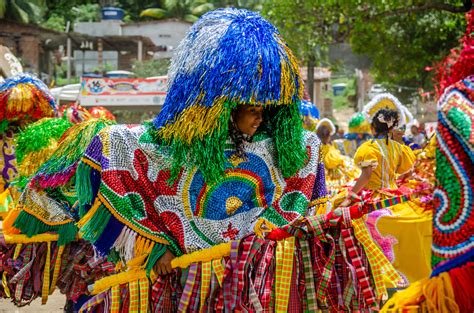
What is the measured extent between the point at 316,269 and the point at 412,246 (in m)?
2.82

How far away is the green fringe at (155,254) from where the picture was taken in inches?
161

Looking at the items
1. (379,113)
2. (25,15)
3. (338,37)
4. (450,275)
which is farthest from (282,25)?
(25,15)

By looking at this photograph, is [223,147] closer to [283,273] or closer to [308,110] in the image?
[283,273]

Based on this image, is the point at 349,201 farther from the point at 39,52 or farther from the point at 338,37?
the point at 39,52

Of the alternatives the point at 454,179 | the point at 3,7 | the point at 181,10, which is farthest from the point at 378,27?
the point at 181,10

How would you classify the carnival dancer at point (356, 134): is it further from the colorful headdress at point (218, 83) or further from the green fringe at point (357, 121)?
the colorful headdress at point (218, 83)

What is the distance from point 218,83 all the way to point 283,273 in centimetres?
93

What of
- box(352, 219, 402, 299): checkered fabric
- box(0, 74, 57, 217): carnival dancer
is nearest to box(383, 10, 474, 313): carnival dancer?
box(352, 219, 402, 299): checkered fabric

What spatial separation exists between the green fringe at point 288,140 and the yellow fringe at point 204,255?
49 centimetres

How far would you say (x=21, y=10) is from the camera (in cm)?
4262

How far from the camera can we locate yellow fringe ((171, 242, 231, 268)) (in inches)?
156

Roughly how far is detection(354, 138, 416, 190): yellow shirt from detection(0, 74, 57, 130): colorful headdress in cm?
261

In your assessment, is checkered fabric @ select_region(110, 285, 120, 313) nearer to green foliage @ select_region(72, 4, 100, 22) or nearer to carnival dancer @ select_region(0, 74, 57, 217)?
carnival dancer @ select_region(0, 74, 57, 217)

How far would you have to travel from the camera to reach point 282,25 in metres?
15.2
